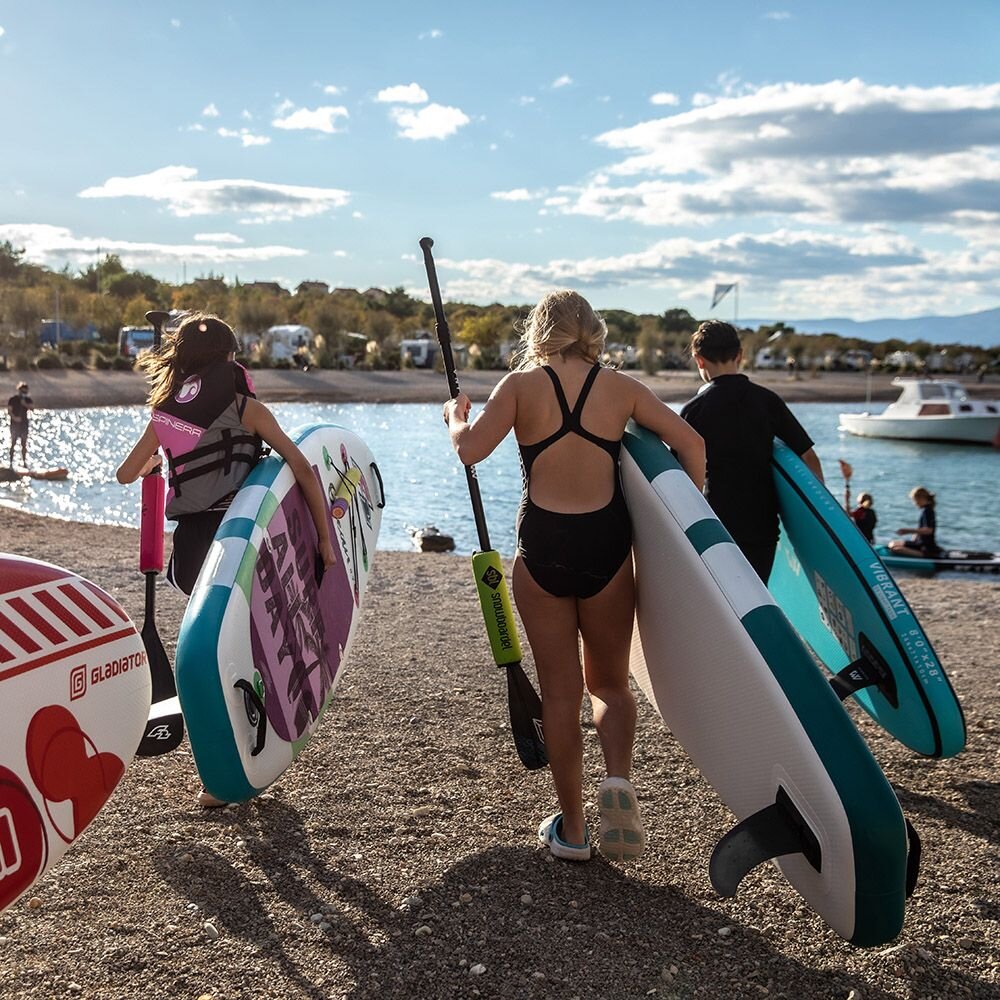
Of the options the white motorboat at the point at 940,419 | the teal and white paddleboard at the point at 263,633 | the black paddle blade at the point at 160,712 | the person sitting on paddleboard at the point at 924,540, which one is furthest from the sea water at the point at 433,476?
the teal and white paddleboard at the point at 263,633

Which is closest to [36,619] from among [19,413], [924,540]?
[924,540]

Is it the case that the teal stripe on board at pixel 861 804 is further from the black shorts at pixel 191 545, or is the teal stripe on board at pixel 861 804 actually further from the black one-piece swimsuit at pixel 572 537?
the black shorts at pixel 191 545

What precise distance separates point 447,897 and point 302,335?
2738 inches

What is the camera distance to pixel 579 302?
3533 millimetres

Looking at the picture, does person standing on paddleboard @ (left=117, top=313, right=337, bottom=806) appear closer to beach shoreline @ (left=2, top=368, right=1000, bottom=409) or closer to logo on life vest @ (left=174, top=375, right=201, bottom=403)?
logo on life vest @ (left=174, top=375, right=201, bottom=403)

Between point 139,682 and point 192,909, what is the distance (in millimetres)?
706

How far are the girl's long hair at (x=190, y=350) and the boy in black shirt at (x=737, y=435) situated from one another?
186cm

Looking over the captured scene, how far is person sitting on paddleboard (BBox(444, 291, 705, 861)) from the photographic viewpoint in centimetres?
343

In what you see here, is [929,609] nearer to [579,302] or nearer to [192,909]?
[579,302]

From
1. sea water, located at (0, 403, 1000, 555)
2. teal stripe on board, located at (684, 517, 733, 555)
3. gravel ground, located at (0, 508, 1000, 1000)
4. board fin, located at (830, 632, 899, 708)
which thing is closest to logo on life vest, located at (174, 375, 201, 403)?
gravel ground, located at (0, 508, 1000, 1000)

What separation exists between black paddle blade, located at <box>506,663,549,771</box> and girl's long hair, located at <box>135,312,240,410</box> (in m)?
1.62

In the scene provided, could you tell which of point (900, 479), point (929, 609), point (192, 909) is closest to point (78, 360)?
point (900, 479)

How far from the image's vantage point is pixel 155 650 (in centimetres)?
471

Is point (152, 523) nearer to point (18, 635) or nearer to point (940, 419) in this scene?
point (18, 635)
